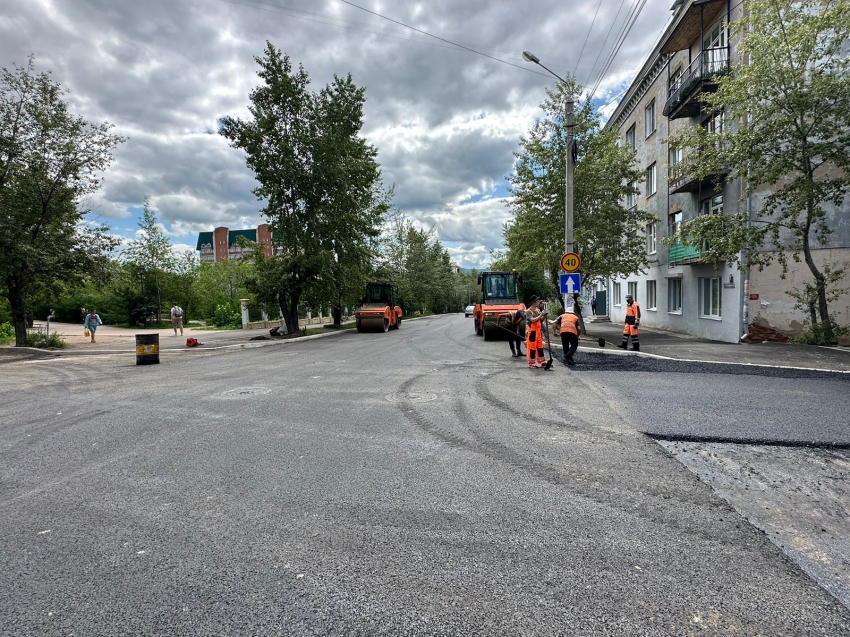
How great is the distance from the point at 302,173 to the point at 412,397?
16576 millimetres

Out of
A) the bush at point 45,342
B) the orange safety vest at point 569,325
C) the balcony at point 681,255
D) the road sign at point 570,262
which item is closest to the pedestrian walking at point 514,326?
the orange safety vest at point 569,325

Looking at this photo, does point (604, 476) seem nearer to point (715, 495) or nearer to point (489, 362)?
point (715, 495)

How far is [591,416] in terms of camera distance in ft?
21.3

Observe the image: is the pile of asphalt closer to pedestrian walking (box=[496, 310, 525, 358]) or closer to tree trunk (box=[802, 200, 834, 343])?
pedestrian walking (box=[496, 310, 525, 358])

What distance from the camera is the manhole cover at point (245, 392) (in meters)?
8.06

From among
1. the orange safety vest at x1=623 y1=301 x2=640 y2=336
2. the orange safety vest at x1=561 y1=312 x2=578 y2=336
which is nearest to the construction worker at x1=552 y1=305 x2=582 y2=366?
the orange safety vest at x1=561 y1=312 x2=578 y2=336


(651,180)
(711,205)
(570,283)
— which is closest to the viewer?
(570,283)

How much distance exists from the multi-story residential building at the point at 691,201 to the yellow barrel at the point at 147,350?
57.3ft

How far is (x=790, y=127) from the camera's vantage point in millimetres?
13305

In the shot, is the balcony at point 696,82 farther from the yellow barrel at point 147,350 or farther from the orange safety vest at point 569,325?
the yellow barrel at point 147,350

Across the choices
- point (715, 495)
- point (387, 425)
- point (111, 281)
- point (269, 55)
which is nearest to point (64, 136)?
point (111, 281)

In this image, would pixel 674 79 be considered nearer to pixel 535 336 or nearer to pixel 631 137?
pixel 631 137

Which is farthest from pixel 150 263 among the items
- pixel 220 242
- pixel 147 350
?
pixel 220 242

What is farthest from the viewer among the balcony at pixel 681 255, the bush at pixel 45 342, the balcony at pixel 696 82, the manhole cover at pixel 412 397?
the balcony at pixel 681 255
